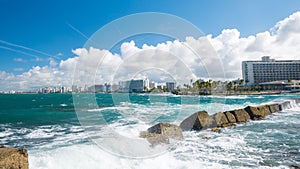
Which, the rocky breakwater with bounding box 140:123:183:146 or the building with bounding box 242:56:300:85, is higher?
the building with bounding box 242:56:300:85

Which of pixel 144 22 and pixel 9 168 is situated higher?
pixel 144 22

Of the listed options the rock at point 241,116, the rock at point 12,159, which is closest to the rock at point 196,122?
the rock at point 241,116

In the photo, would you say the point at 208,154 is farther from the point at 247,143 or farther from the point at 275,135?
the point at 275,135

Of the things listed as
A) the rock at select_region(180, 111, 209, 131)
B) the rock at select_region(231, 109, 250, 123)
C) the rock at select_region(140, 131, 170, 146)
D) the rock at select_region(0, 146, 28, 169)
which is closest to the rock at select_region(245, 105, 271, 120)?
the rock at select_region(231, 109, 250, 123)

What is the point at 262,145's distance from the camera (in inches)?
305

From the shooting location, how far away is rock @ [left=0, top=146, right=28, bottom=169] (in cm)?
420

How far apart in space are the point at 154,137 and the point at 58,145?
3.94 metres

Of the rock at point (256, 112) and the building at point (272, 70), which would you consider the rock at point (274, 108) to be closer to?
the rock at point (256, 112)

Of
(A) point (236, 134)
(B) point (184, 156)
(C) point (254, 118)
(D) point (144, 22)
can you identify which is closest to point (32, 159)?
(B) point (184, 156)

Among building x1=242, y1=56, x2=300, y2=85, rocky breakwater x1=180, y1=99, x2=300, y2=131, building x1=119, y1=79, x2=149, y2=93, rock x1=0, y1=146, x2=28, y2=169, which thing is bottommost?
rocky breakwater x1=180, y1=99, x2=300, y2=131

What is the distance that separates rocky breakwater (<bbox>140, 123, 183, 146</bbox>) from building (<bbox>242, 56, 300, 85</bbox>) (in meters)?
111

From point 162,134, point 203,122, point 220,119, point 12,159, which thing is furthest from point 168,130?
point 12,159

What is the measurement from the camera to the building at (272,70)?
108m

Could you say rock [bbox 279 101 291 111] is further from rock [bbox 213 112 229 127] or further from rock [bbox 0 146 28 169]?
rock [bbox 0 146 28 169]
